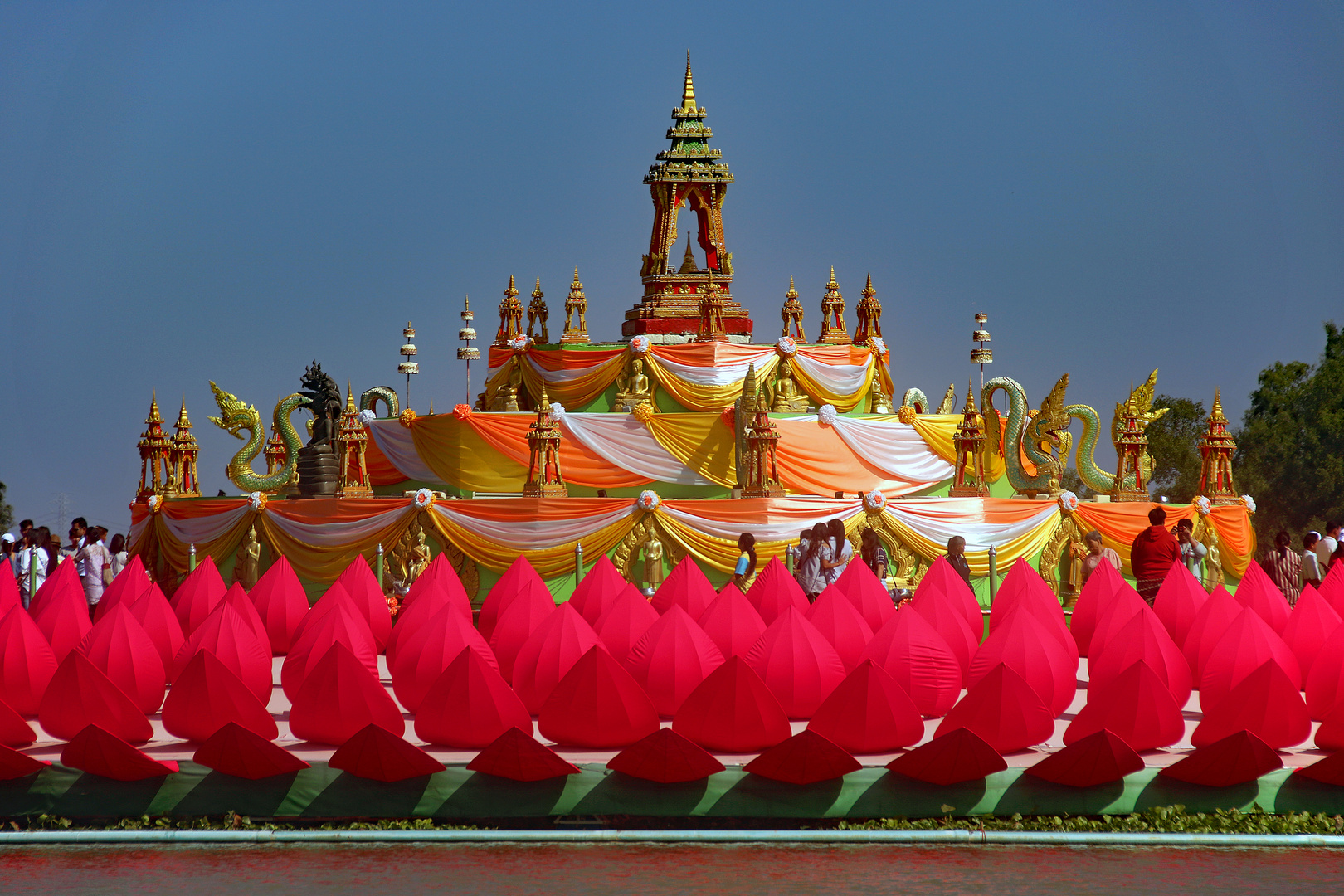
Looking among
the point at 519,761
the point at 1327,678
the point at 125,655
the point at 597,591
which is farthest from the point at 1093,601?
the point at 125,655

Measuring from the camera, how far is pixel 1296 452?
120ft

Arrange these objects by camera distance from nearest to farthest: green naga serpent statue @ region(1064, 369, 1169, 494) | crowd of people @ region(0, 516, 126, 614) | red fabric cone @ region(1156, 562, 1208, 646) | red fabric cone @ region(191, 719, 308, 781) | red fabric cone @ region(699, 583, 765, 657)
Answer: red fabric cone @ region(191, 719, 308, 781)
red fabric cone @ region(699, 583, 765, 657)
red fabric cone @ region(1156, 562, 1208, 646)
crowd of people @ region(0, 516, 126, 614)
green naga serpent statue @ region(1064, 369, 1169, 494)

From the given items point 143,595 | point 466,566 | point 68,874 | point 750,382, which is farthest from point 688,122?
point 68,874

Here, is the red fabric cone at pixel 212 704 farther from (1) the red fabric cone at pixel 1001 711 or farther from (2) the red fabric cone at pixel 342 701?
(1) the red fabric cone at pixel 1001 711

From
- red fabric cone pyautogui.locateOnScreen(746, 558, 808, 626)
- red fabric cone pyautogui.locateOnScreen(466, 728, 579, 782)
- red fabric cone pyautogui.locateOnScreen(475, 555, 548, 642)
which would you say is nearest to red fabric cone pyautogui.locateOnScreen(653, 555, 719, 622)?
red fabric cone pyautogui.locateOnScreen(746, 558, 808, 626)

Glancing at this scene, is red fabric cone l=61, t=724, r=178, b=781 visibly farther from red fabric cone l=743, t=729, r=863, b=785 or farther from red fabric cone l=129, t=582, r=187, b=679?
red fabric cone l=743, t=729, r=863, b=785

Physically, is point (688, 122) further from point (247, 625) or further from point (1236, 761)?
point (1236, 761)

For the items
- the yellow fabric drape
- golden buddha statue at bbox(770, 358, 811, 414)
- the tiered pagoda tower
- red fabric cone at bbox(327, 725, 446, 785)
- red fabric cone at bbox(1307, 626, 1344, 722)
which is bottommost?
red fabric cone at bbox(327, 725, 446, 785)

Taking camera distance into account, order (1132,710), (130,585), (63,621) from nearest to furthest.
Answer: (1132,710) < (63,621) < (130,585)

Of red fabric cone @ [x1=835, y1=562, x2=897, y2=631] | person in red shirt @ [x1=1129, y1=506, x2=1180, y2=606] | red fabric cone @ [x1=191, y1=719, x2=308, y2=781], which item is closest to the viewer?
red fabric cone @ [x1=191, y1=719, x2=308, y2=781]

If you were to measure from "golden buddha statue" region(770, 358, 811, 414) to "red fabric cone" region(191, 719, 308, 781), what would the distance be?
16.4m

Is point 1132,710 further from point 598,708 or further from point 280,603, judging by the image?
point 280,603

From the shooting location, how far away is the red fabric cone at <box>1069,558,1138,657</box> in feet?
44.0

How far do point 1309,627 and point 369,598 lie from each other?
8138mm
